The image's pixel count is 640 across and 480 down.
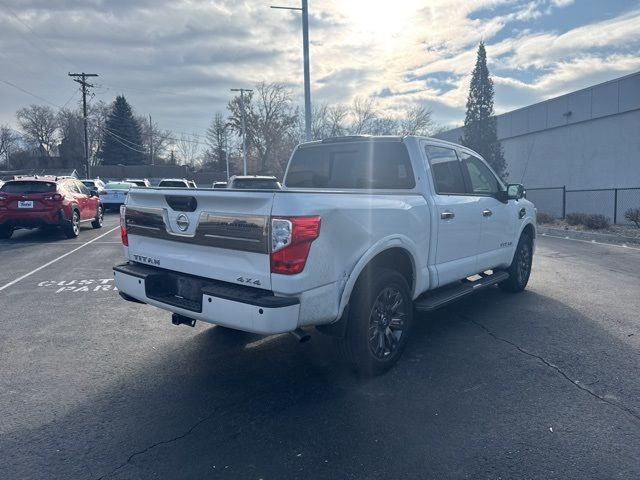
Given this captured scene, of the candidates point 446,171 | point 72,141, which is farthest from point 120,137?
point 446,171

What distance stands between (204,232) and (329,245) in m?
0.99

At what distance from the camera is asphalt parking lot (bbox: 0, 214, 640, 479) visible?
2.75 m

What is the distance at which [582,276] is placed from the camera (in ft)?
26.5

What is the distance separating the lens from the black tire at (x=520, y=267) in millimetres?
6633

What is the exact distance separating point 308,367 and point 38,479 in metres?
2.15

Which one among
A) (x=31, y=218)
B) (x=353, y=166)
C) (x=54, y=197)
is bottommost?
(x=31, y=218)

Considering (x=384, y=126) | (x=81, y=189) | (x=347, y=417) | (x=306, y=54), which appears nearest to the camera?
(x=347, y=417)

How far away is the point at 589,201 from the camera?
2027 centimetres

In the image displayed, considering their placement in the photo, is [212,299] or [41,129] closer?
[212,299]

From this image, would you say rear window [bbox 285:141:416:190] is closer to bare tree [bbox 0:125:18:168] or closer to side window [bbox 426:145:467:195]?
side window [bbox 426:145:467:195]

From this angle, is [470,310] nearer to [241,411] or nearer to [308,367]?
[308,367]

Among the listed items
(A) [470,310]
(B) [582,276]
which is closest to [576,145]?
(B) [582,276]

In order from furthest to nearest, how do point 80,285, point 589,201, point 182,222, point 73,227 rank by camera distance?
1. point 589,201
2. point 73,227
3. point 80,285
4. point 182,222

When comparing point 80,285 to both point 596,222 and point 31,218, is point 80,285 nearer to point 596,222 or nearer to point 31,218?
point 31,218
